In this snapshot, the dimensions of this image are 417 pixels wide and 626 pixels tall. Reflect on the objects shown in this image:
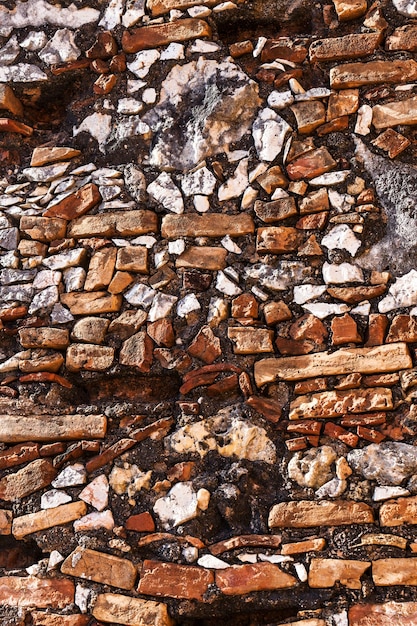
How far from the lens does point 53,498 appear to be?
2.89 meters

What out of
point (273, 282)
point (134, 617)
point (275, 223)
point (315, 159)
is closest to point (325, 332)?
point (273, 282)

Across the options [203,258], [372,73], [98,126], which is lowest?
[203,258]

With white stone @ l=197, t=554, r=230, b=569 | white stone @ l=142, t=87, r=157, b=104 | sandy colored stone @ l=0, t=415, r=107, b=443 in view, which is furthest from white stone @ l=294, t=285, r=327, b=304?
white stone @ l=142, t=87, r=157, b=104

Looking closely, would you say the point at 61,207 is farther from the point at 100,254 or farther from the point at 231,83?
the point at 231,83

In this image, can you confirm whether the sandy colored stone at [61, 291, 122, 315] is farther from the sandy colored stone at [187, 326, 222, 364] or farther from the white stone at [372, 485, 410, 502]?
the white stone at [372, 485, 410, 502]

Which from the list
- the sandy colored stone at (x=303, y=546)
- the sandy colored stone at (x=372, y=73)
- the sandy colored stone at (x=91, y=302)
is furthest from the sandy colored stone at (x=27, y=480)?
the sandy colored stone at (x=372, y=73)

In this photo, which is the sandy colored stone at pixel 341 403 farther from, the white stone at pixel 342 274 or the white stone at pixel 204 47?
the white stone at pixel 204 47

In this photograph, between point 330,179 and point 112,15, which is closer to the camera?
point 330,179

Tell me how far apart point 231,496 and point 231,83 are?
1554 millimetres

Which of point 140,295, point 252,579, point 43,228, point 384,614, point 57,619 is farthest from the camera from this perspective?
point 43,228

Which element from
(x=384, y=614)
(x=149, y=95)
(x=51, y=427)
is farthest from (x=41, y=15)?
(x=384, y=614)

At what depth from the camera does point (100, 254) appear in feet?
10.5

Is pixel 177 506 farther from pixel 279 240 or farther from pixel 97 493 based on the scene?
pixel 279 240

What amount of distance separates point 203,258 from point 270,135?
53 cm
